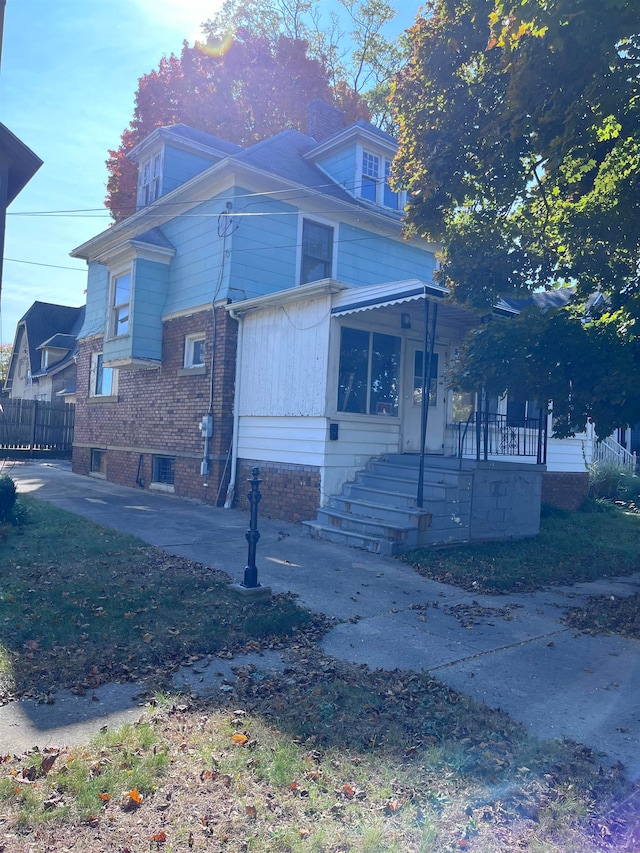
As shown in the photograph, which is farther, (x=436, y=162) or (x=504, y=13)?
(x=436, y=162)

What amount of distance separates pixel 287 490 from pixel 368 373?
244 cm

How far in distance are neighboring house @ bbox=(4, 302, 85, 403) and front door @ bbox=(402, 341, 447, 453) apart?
2152cm

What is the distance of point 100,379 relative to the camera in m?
18.0

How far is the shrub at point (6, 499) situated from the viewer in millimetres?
9297

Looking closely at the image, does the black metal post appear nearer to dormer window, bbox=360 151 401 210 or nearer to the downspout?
the downspout

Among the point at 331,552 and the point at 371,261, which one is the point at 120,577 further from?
the point at 371,261

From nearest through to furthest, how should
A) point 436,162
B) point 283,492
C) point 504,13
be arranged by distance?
point 504,13 < point 436,162 < point 283,492

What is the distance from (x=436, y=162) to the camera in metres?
7.34

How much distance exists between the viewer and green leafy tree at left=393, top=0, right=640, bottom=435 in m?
5.66

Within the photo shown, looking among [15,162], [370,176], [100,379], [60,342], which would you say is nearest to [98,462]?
[100,379]

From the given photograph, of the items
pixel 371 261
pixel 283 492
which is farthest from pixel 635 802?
pixel 371 261

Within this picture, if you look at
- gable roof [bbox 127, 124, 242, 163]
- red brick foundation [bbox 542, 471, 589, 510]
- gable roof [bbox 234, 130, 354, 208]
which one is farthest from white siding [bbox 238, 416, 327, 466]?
gable roof [bbox 127, 124, 242, 163]

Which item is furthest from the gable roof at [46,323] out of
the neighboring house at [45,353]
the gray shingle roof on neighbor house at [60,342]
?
the gray shingle roof on neighbor house at [60,342]

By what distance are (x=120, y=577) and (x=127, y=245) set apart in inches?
378
